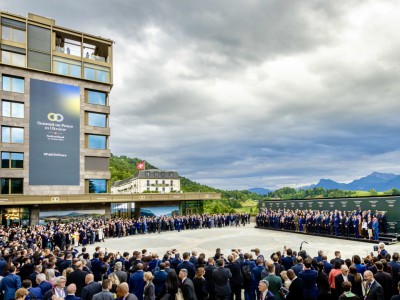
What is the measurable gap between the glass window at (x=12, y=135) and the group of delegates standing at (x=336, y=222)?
3376cm

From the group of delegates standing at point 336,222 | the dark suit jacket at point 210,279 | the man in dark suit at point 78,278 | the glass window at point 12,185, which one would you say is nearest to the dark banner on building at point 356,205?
the group of delegates standing at point 336,222

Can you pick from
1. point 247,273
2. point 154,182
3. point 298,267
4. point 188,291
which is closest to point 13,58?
point 247,273

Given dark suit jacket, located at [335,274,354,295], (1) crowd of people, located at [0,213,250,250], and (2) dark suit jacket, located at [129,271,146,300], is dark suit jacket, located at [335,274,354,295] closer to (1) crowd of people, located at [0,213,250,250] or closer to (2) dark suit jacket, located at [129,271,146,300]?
(2) dark suit jacket, located at [129,271,146,300]

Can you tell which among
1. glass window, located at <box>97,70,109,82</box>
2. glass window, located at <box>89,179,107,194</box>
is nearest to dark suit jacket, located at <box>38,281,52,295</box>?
glass window, located at <box>89,179,107,194</box>

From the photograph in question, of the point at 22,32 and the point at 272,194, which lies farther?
the point at 272,194

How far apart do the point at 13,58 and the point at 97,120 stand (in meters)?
13.4

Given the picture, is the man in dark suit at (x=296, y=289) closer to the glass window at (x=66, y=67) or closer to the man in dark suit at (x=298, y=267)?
the man in dark suit at (x=298, y=267)

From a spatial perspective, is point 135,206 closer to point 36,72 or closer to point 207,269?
point 36,72

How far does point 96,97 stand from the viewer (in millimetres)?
49062

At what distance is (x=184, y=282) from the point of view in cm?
929

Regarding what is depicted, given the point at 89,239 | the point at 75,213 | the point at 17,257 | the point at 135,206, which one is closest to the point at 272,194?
the point at 135,206

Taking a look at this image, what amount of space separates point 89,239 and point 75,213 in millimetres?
13496

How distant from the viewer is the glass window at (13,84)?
1647 inches

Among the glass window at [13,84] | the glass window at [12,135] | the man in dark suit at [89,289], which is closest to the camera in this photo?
the man in dark suit at [89,289]
